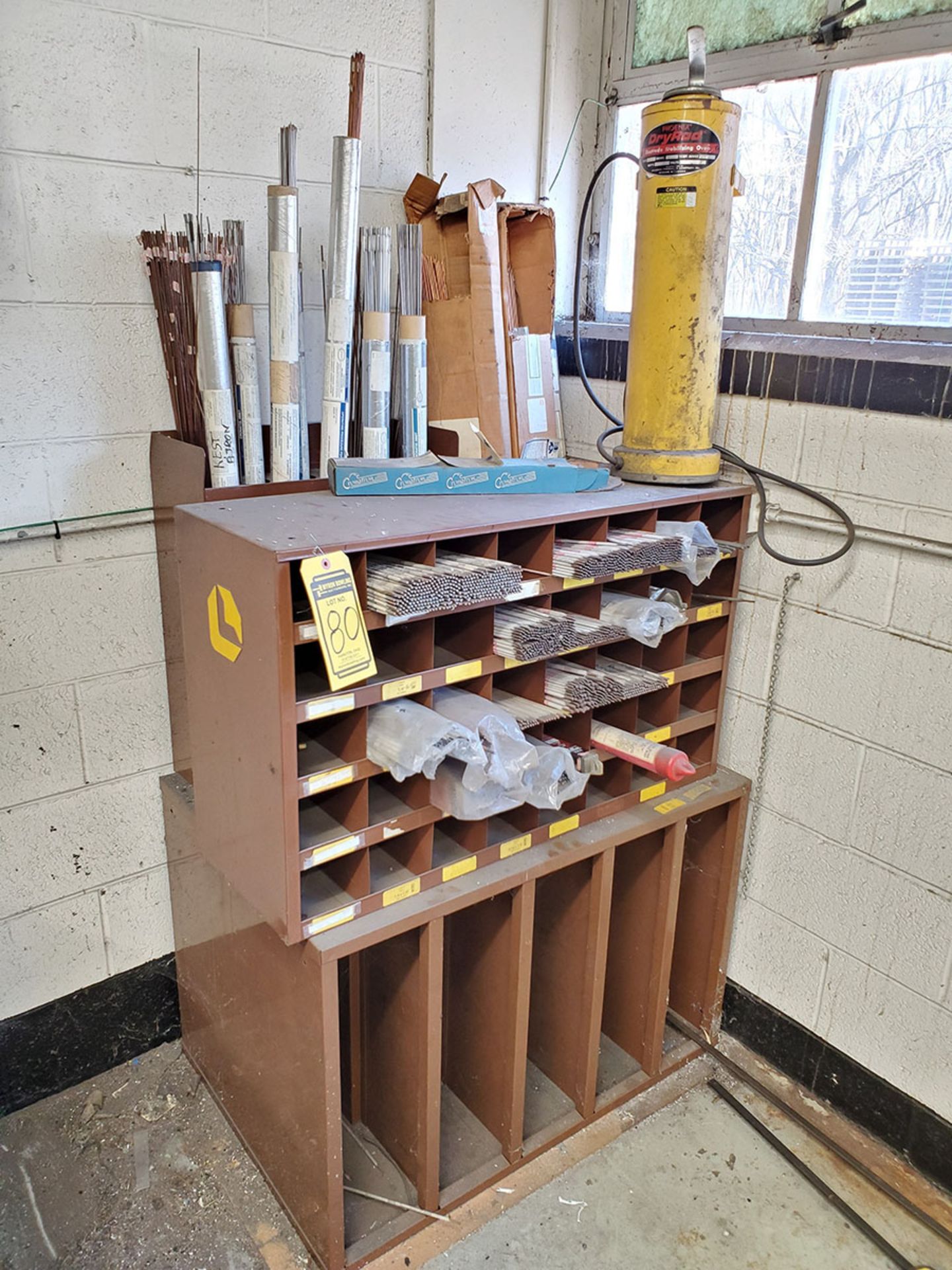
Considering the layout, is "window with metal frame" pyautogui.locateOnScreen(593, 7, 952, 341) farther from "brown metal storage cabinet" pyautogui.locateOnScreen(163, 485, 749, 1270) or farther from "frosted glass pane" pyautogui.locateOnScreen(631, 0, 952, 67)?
"brown metal storage cabinet" pyautogui.locateOnScreen(163, 485, 749, 1270)

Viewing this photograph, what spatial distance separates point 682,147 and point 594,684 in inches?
36.0

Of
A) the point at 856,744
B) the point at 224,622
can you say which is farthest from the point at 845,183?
the point at 224,622

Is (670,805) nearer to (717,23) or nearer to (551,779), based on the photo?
(551,779)

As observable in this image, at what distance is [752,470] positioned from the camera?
67.9 inches

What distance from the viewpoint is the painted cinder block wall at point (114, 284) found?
59.2 inches

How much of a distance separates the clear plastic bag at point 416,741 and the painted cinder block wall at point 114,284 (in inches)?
26.6

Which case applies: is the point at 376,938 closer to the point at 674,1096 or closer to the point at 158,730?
the point at 158,730

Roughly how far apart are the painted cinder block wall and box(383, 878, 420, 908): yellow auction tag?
0.67m

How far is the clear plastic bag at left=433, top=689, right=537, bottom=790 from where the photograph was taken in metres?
1.33

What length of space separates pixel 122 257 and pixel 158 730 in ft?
2.90

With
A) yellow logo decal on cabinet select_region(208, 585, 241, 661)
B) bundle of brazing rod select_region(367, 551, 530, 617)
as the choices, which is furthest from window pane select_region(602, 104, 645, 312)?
yellow logo decal on cabinet select_region(208, 585, 241, 661)

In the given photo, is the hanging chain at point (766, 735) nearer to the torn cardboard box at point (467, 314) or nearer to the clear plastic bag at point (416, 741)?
the torn cardboard box at point (467, 314)

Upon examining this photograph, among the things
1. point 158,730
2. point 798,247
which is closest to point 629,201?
point 798,247

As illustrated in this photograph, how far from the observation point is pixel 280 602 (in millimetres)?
1181
